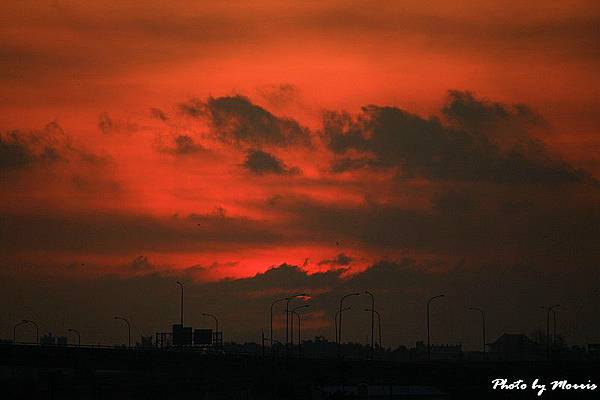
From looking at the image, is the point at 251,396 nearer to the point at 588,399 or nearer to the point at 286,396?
the point at 286,396

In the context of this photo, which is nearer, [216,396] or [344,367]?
[344,367]

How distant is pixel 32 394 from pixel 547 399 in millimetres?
94756

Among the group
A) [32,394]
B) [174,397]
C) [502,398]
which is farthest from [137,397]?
[502,398]

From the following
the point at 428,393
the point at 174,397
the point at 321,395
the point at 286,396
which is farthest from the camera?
the point at 174,397

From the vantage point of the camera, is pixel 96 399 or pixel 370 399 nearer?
pixel 370 399

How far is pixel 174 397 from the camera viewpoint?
19150cm

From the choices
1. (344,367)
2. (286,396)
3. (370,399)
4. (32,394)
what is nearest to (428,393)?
(370,399)

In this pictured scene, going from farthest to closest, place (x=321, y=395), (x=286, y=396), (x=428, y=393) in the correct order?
1. (x=286, y=396)
2. (x=428, y=393)
3. (x=321, y=395)

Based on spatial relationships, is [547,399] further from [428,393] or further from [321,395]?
[321,395]

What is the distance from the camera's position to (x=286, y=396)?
178 meters

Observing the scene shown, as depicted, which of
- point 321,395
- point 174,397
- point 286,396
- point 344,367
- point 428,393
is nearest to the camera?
point 344,367

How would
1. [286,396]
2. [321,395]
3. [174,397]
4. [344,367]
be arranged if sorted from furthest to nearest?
[174,397] < [286,396] < [321,395] < [344,367]

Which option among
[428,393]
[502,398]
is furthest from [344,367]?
[502,398]

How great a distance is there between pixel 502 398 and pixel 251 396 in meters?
46.2
